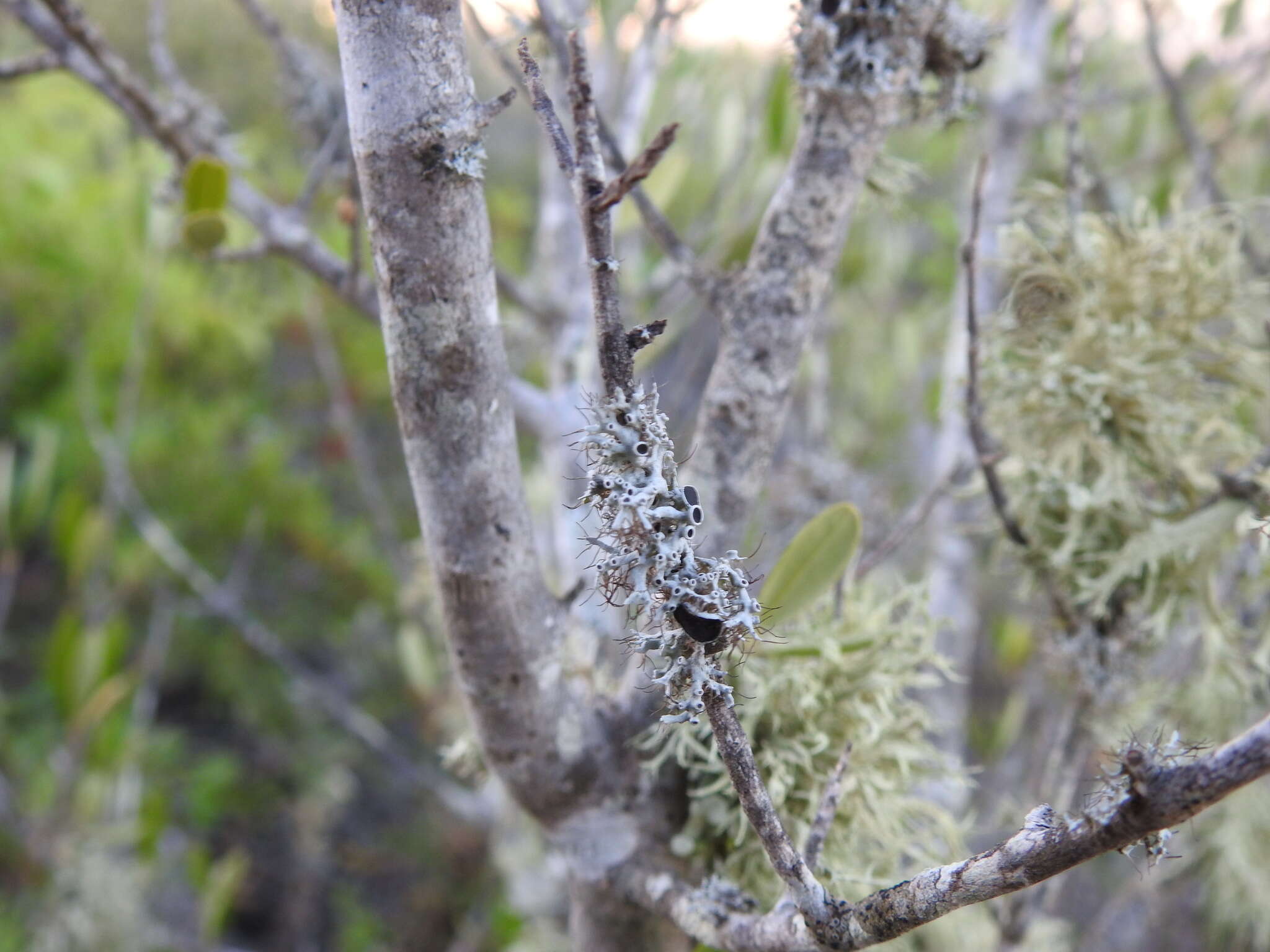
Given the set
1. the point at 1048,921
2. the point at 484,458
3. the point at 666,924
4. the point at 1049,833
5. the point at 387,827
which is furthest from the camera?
the point at 387,827

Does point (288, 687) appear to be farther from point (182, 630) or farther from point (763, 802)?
point (763, 802)

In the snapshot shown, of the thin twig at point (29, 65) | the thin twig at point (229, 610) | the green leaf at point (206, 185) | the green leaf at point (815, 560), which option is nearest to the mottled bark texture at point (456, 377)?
the green leaf at point (815, 560)

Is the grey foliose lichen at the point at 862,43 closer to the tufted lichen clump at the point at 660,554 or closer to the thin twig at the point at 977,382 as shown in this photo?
the thin twig at the point at 977,382

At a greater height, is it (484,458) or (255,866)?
(484,458)

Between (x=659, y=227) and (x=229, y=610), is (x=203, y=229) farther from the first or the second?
(x=229, y=610)

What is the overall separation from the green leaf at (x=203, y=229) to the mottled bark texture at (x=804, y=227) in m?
0.44

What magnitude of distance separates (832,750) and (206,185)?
633 millimetres

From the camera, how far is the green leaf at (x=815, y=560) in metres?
0.48

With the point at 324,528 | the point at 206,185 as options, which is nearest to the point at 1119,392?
the point at 206,185

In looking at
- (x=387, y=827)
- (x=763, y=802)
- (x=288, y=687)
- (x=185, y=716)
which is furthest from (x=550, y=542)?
(x=185, y=716)

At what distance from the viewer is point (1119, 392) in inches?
22.9

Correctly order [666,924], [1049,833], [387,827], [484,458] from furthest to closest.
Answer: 1. [387,827]
2. [666,924]
3. [484,458]
4. [1049,833]

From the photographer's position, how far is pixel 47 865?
1.50 m

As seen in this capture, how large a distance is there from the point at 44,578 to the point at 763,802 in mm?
2489
